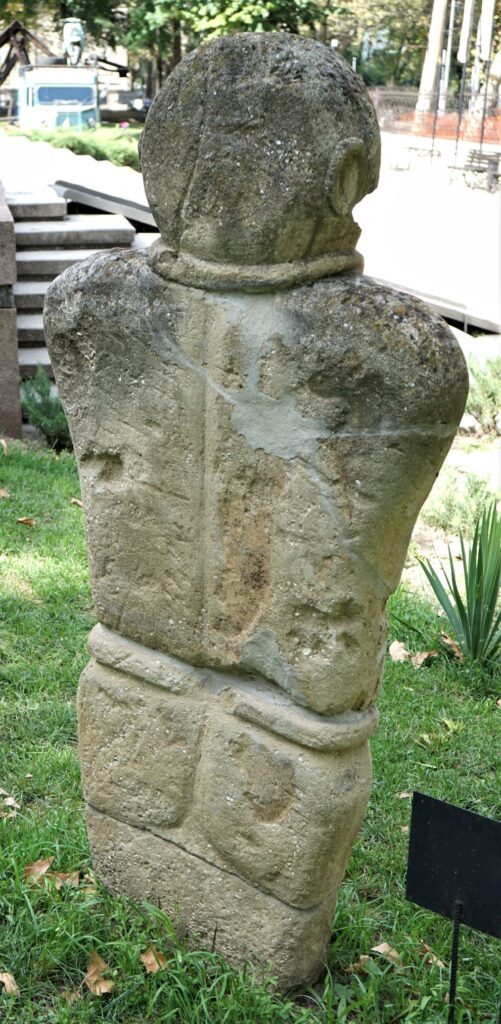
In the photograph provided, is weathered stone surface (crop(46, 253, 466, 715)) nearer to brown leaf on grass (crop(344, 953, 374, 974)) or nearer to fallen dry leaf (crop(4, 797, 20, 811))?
brown leaf on grass (crop(344, 953, 374, 974))

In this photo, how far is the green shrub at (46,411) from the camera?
6.71 metres

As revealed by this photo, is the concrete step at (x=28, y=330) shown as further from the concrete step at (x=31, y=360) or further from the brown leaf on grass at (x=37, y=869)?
the brown leaf on grass at (x=37, y=869)

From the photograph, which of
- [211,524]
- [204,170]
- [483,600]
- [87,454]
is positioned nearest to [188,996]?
[211,524]

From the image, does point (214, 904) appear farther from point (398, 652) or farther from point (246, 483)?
point (398, 652)

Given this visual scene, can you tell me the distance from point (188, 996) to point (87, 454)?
4.14ft

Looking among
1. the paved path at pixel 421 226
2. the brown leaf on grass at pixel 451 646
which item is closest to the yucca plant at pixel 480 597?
the brown leaf on grass at pixel 451 646

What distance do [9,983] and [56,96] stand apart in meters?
25.5

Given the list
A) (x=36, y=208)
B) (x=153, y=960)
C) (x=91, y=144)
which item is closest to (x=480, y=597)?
(x=153, y=960)

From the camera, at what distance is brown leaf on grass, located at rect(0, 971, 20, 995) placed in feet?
8.34

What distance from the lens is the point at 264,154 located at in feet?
6.78

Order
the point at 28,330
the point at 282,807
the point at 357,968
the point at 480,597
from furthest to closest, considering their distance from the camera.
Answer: the point at 28,330
the point at 480,597
the point at 357,968
the point at 282,807

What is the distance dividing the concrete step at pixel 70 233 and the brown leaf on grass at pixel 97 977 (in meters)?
6.44

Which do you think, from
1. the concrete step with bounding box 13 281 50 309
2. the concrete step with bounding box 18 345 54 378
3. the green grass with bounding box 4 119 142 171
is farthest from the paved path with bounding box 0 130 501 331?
the concrete step with bounding box 18 345 54 378

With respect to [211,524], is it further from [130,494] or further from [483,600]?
[483,600]
